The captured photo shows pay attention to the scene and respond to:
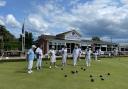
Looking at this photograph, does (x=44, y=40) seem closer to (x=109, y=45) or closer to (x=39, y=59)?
(x=109, y=45)

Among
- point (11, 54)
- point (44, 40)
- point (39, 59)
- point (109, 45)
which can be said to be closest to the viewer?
point (39, 59)

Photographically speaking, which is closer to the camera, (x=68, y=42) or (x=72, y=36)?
(x=68, y=42)

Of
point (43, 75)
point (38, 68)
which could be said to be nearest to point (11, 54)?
point (38, 68)

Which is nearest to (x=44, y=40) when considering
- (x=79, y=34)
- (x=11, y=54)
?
(x=79, y=34)

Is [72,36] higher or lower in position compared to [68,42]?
higher

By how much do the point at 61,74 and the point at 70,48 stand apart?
60.5 metres

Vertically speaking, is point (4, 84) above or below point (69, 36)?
below

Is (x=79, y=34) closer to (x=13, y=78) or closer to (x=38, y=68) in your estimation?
(x=38, y=68)

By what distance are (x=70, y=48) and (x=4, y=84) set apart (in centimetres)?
6607

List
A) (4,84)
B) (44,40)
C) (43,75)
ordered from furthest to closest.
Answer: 1. (44,40)
2. (43,75)
3. (4,84)

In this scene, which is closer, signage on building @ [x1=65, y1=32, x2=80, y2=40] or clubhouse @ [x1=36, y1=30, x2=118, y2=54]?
clubhouse @ [x1=36, y1=30, x2=118, y2=54]

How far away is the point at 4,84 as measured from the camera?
19641mm

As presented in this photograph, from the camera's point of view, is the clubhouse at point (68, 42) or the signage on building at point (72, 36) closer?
the clubhouse at point (68, 42)

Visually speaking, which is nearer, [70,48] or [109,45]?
[70,48]
